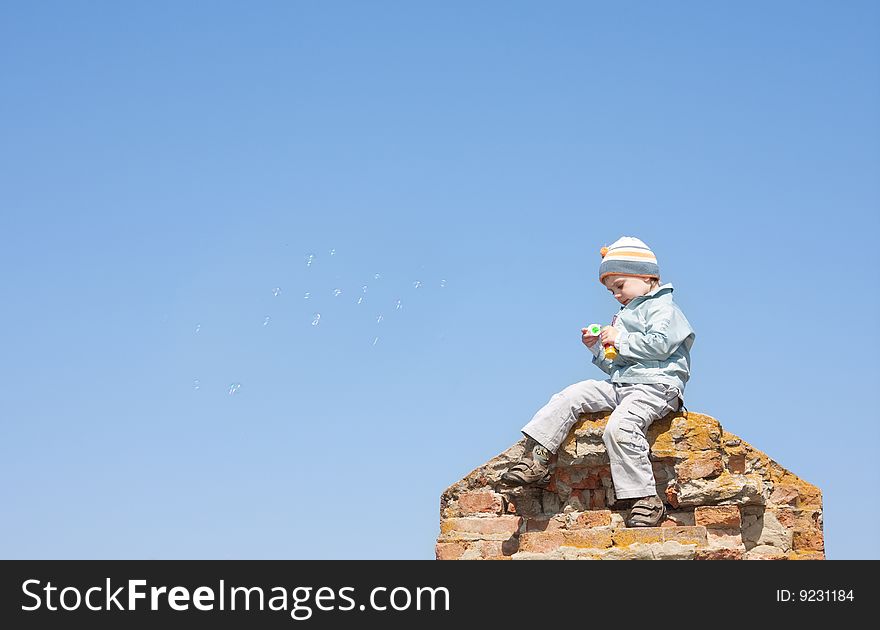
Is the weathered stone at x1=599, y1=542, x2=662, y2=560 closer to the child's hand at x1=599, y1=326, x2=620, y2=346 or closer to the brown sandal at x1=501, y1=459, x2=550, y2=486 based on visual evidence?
the brown sandal at x1=501, y1=459, x2=550, y2=486

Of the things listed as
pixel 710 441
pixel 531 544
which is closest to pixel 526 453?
pixel 531 544

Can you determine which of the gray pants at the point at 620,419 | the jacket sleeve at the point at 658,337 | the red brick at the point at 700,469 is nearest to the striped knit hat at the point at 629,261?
the jacket sleeve at the point at 658,337

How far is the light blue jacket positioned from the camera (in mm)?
11820

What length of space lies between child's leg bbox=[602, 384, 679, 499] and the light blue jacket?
0.14 metres

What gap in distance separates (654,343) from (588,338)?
689 millimetres

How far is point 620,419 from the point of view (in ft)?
38.3

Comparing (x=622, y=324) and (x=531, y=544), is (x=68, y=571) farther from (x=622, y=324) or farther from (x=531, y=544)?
(x=622, y=324)

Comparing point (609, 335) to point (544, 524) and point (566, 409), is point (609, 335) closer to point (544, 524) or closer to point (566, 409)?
point (566, 409)

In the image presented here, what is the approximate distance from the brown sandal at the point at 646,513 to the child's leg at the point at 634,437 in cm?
6

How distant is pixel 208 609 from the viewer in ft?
31.5

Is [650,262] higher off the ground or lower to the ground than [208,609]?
higher

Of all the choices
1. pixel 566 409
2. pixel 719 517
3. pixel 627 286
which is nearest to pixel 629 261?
pixel 627 286

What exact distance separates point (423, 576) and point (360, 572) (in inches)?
18.0

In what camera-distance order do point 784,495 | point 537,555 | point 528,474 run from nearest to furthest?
→ point 537,555 → point 528,474 → point 784,495
